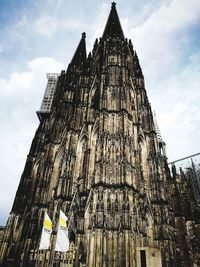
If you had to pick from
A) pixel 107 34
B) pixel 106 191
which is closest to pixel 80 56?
pixel 107 34

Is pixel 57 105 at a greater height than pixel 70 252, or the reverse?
pixel 57 105

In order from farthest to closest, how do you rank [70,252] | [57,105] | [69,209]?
[57,105] → [69,209] → [70,252]

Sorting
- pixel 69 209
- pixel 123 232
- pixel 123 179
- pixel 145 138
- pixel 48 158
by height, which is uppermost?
pixel 145 138

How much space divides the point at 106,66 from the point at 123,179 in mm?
13106

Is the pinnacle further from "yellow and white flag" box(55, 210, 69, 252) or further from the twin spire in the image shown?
"yellow and white flag" box(55, 210, 69, 252)

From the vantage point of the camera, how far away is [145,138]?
69.9ft

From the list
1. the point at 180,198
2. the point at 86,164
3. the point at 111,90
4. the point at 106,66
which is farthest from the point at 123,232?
the point at 106,66

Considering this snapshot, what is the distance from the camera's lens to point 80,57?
3391 cm

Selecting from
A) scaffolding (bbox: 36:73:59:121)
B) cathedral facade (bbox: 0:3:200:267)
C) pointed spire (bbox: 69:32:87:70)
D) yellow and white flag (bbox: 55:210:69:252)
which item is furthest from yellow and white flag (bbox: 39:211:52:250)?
pointed spire (bbox: 69:32:87:70)

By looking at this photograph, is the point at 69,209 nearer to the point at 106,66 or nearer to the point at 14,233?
the point at 14,233

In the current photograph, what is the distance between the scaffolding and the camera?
102ft

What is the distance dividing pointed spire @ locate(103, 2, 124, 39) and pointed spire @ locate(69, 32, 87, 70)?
15.3 feet

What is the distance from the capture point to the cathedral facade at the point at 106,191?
44.6ft

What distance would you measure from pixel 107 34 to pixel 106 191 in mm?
22314
